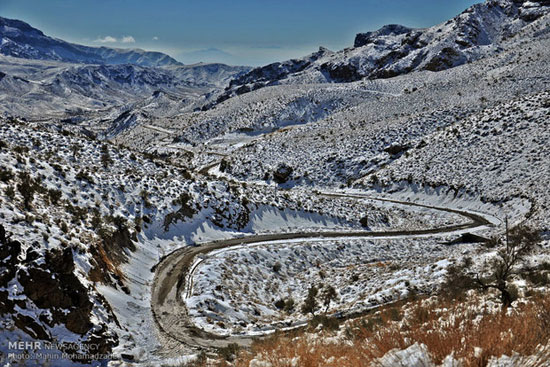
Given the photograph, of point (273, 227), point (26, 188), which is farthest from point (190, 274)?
point (273, 227)

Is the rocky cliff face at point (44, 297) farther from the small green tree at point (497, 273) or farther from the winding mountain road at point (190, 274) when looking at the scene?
the small green tree at point (497, 273)

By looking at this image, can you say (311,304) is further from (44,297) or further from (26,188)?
(26,188)

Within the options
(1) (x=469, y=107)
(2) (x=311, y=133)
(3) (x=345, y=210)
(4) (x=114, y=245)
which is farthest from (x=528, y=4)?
(4) (x=114, y=245)

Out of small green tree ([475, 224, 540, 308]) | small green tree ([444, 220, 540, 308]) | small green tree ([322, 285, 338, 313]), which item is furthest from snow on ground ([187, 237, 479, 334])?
small green tree ([475, 224, 540, 308])

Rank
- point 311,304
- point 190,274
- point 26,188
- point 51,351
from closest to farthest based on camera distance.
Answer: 1. point 51,351
2. point 311,304
3. point 26,188
4. point 190,274

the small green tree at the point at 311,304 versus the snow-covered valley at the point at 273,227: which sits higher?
the snow-covered valley at the point at 273,227

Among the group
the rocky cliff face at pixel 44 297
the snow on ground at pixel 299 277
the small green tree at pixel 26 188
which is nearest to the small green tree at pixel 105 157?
the small green tree at pixel 26 188


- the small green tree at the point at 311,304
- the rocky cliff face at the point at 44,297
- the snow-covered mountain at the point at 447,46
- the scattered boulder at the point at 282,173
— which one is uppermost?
the snow-covered mountain at the point at 447,46

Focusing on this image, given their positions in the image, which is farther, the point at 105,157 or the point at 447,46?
the point at 447,46

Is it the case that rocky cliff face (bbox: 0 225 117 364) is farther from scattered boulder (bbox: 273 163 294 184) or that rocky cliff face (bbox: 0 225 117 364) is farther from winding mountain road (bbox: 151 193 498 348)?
scattered boulder (bbox: 273 163 294 184)
